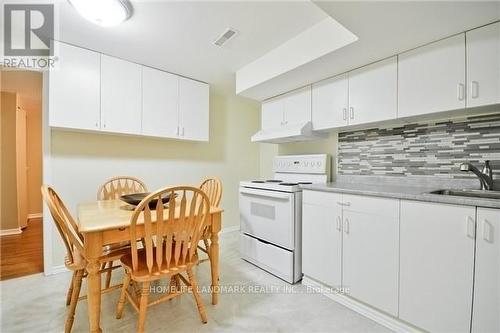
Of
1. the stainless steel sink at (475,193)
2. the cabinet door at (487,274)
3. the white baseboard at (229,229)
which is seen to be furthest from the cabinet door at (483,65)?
the white baseboard at (229,229)

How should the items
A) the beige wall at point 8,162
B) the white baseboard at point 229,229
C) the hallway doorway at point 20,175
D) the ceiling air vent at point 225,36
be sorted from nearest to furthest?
the ceiling air vent at point 225,36
the hallway doorway at point 20,175
the beige wall at point 8,162
the white baseboard at point 229,229

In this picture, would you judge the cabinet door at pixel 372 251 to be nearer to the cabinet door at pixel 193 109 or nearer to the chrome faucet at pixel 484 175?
the chrome faucet at pixel 484 175

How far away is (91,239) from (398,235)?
181cm

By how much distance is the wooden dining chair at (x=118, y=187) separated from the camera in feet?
7.63

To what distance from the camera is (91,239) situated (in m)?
1.24

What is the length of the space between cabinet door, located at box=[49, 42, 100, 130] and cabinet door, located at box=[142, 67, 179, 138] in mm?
450

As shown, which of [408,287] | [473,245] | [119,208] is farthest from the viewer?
[119,208]

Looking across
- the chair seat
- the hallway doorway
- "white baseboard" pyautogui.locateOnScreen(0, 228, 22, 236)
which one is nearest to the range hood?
the chair seat

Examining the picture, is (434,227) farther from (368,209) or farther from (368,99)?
(368,99)

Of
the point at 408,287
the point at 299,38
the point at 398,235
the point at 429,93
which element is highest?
the point at 299,38

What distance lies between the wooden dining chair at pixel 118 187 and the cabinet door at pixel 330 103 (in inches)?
78.7

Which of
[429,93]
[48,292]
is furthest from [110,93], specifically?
[429,93]

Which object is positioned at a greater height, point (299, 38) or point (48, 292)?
point (299, 38)

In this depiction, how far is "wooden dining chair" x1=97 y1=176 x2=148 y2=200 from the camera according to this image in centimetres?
233
